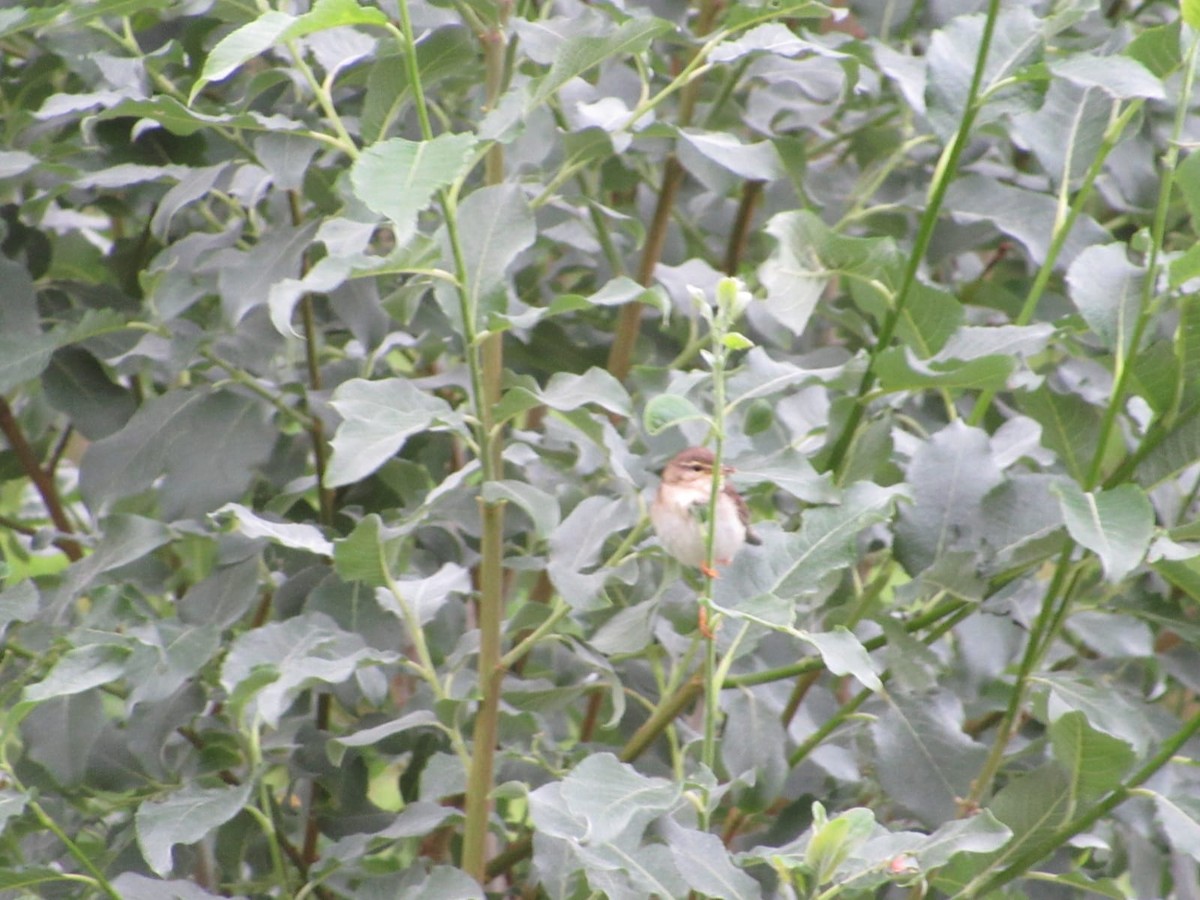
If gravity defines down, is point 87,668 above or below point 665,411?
below

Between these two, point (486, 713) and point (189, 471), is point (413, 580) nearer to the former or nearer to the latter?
point (486, 713)

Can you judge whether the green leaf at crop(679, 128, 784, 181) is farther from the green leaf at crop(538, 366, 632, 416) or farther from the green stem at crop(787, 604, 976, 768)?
the green stem at crop(787, 604, 976, 768)

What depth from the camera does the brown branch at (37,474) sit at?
180 centimetres

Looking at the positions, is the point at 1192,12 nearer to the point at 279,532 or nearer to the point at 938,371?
the point at 938,371

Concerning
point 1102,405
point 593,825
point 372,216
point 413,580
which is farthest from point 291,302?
point 1102,405

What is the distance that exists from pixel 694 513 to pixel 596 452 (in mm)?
171

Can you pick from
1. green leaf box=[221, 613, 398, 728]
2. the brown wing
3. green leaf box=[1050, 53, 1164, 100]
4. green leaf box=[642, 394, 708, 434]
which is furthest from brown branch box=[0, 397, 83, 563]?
green leaf box=[1050, 53, 1164, 100]

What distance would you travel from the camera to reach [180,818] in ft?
4.24

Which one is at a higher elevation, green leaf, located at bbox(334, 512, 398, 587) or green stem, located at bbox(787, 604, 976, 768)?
green leaf, located at bbox(334, 512, 398, 587)

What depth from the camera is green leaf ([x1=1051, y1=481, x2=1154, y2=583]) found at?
110 cm

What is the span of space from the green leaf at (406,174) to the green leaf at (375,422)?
0.19m

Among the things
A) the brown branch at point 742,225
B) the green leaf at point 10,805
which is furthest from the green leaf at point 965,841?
the brown branch at point 742,225

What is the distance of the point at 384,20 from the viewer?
106 centimetres

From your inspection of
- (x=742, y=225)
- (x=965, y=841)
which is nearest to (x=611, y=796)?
(x=965, y=841)
